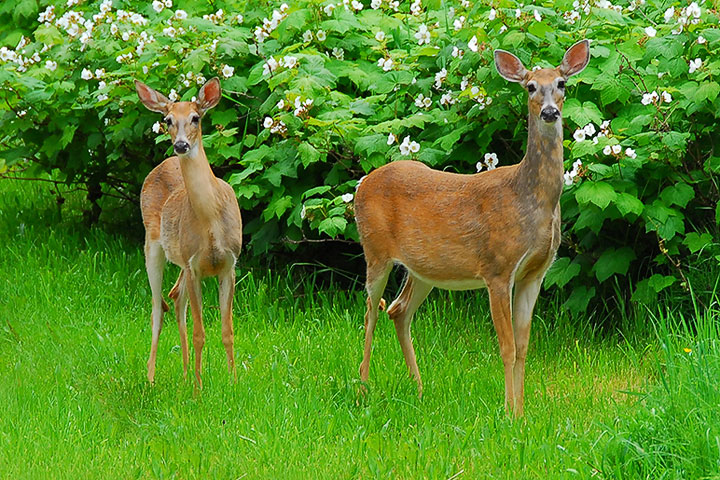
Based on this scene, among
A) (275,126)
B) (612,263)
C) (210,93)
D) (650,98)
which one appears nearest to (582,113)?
(650,98)

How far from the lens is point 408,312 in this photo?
19.7 feet

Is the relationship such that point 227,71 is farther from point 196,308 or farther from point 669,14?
point 669,14

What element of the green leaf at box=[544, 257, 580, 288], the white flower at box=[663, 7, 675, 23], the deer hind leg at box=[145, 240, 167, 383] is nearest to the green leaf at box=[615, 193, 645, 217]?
the green leaf at box=[544, 257, 580, 288]

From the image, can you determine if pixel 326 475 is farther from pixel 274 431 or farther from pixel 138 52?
pixel 138 52

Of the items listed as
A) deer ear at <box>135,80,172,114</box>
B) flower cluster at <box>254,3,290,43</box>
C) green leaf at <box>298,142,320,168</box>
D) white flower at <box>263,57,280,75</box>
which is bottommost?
green leaf at <box>298,142,320,168</box>

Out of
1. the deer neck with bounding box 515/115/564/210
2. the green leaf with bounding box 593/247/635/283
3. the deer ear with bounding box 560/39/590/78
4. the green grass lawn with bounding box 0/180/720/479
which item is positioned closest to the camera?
the green grass lawn with bounding box 0/180/720/479

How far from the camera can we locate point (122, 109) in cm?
825

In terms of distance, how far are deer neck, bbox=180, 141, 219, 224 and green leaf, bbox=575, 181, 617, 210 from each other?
1969mm

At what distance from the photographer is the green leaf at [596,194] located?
599 cm

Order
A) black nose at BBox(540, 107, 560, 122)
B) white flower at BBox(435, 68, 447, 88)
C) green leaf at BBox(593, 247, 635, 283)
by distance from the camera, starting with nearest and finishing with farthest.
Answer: black nose at BBox(540, 107, 560, 122), green leaf at BBox(593, 247, 635, 283), white flower at BBox(435, 68, 447, 88)

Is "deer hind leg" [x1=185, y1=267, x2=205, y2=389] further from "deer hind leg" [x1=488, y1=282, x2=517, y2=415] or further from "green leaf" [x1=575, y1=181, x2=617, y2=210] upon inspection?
"green leaf" [x1=575, y1=181, x2=617, y2=210]

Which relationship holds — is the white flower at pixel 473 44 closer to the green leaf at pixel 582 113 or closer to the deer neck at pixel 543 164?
the green leaf at pixel 582 113

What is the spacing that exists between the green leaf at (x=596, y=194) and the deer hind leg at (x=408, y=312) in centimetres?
96

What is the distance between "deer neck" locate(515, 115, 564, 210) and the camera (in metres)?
5.15
